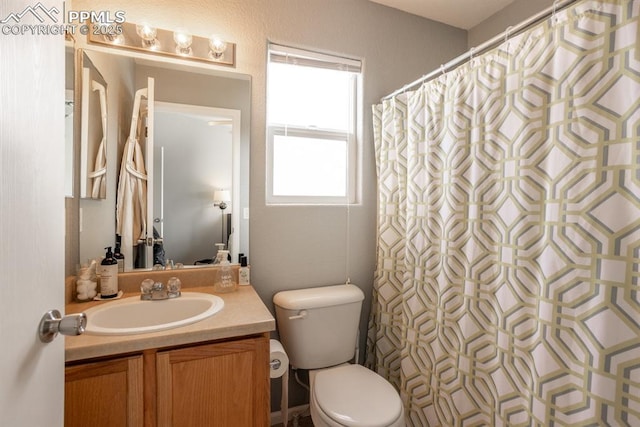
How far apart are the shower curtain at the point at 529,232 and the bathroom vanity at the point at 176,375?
2.72 feet

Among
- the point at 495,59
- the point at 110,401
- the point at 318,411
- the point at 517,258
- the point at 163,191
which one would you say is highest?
the point at 495,59

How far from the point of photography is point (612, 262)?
839mm

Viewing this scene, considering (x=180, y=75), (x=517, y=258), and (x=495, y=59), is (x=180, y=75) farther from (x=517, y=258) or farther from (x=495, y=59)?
(x=517, y=258)

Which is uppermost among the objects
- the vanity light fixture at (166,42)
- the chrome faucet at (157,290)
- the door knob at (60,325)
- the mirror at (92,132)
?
the vanity light fixture at (166,42)

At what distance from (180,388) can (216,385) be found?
0.12m

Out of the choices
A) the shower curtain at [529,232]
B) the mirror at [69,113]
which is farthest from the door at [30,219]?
the shower curtain at [529,232]

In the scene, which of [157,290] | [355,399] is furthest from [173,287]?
[355,399]

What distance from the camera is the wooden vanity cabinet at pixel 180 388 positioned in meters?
0.97

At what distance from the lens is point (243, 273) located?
1572 millimetres

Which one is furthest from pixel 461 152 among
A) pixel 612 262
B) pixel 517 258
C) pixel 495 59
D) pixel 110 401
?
pixel 110 401

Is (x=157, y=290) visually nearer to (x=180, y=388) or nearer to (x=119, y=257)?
(x=119, y=257)

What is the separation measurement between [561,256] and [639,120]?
1.36 ft

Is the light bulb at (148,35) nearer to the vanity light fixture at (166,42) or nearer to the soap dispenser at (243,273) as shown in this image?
the vanity light fixture at (166,42)

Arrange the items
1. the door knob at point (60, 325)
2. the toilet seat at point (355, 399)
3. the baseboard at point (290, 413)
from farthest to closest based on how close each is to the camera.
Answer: the baseboard at point (290, 413), the toilet seat at point (355, 399), the door knob at point (60, 325)
